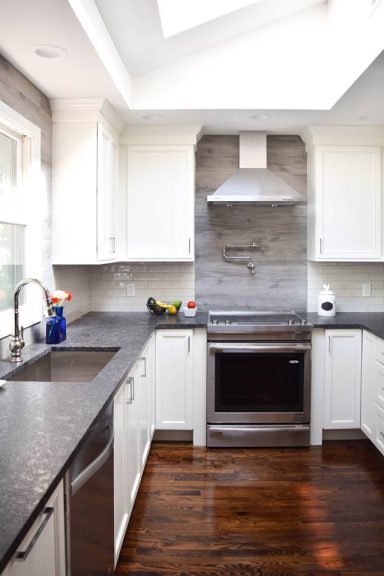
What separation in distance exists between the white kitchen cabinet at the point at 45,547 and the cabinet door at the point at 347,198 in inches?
122

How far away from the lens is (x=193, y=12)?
292 cm

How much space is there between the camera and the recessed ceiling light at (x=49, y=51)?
2.38 m

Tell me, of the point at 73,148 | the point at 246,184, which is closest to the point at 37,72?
the point at 73,148

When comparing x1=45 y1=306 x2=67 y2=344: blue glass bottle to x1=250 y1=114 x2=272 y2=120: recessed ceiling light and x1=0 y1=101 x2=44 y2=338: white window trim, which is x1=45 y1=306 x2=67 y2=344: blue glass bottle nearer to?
x1=0 y1=101 x2=44 y2=338: white window trim

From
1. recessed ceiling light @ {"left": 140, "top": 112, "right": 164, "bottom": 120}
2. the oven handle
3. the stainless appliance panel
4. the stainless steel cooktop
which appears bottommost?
the stainless appliance panel

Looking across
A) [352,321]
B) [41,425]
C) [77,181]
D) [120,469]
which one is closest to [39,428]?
[41,425]

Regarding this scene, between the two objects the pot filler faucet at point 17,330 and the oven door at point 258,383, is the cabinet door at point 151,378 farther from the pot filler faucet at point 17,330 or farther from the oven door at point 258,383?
the pot filler faucet at point 17,330

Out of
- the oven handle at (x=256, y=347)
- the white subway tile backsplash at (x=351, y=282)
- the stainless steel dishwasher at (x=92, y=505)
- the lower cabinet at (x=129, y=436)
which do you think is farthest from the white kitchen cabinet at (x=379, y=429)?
the stainless steel dishwasher at (x=92, y=505)

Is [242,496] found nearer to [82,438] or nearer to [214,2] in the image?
[82,438]

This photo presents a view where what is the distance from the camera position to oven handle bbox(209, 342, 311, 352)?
3.54 metres

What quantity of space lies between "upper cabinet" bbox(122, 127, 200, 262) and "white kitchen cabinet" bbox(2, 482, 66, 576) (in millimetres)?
2757

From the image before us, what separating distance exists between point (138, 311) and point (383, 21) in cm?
270

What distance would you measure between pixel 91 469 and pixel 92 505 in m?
0.12

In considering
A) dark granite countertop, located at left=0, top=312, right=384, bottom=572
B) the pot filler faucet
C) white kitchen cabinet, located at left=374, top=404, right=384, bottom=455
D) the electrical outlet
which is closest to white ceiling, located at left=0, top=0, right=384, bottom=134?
the pot filler faucet
